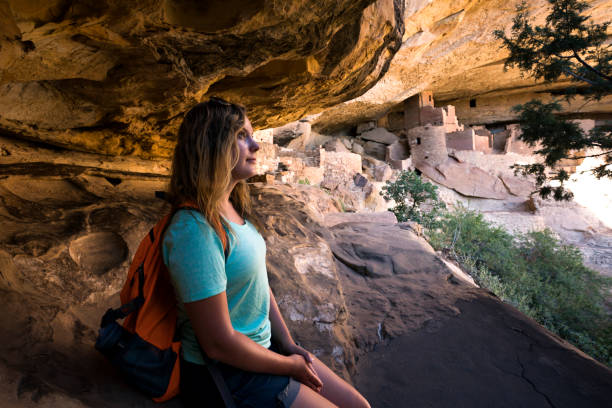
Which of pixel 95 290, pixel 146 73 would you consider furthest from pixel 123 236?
pixel 146 73

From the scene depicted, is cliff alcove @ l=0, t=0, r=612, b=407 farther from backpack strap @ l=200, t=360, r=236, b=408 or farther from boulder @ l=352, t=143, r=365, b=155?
boulder @ l=352, t=143, r=365, b=155

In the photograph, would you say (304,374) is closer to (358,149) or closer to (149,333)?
(149,333)

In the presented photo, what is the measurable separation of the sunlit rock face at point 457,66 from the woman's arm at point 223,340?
9206 mm

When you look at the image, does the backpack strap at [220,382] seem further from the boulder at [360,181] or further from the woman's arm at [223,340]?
the boulder at [360,181]

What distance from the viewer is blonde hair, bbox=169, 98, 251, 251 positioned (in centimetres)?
96

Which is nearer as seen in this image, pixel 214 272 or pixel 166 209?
pixel 214 272

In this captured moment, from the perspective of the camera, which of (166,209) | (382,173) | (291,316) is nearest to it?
(166,209)

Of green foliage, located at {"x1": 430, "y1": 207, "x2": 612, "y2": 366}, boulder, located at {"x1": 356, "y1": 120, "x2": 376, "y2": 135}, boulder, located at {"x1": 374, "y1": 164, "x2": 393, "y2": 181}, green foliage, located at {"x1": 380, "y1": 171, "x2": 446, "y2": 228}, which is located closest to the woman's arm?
green foliage, located at {"x1": 430, "y1": 207, "x2": 612, "y2": 366}

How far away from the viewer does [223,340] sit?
0.87 metres

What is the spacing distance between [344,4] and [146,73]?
4.06ft

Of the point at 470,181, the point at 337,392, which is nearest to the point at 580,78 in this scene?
the point at 337,392

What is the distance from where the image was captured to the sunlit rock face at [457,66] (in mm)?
9547

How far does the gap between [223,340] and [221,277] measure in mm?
179

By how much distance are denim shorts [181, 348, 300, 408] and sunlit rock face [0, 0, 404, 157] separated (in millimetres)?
1420
